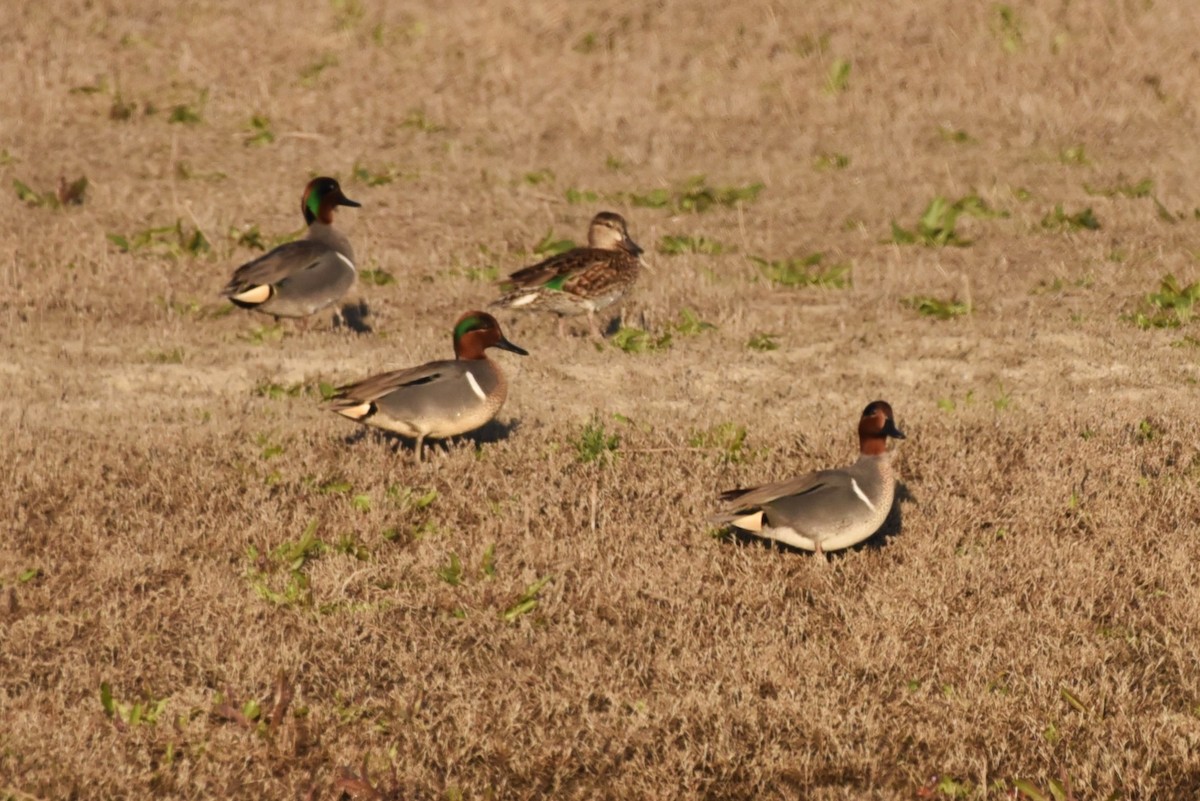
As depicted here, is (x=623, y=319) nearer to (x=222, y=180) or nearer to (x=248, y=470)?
(x=248, y=470)

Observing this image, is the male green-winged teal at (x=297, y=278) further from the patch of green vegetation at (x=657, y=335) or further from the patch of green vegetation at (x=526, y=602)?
the patch of green vegetation at (x=526, y=602)

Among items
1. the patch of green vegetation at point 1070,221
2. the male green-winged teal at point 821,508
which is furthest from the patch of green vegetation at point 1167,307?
the male green-winged teal at point 821,508

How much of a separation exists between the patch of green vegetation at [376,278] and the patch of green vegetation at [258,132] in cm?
581

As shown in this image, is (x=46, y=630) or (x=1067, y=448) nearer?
(x=46, y=630)

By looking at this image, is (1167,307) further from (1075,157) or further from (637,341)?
(1075,157)

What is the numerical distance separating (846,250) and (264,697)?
1095 centimetres

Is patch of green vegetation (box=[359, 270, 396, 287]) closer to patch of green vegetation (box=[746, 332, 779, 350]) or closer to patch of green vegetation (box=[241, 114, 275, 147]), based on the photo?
patch of green vegetation (box=[746, 332, 779, 350])

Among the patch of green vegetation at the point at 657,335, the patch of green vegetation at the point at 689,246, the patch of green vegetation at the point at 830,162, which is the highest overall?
the patch of green vegetation at the point at 657,335

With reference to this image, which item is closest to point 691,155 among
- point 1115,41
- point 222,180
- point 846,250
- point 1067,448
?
point 846,250

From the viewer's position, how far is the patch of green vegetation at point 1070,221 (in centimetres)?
1645

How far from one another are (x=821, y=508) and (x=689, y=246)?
8.65m

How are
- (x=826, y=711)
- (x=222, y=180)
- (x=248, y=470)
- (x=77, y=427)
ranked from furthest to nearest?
(x=222, y=180) → (x=77, y=427) → (x=248, y=470) → (x=826, y=711)

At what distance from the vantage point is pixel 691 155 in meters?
20.3

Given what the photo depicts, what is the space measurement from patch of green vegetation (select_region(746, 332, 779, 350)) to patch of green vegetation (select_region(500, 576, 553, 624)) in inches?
198
